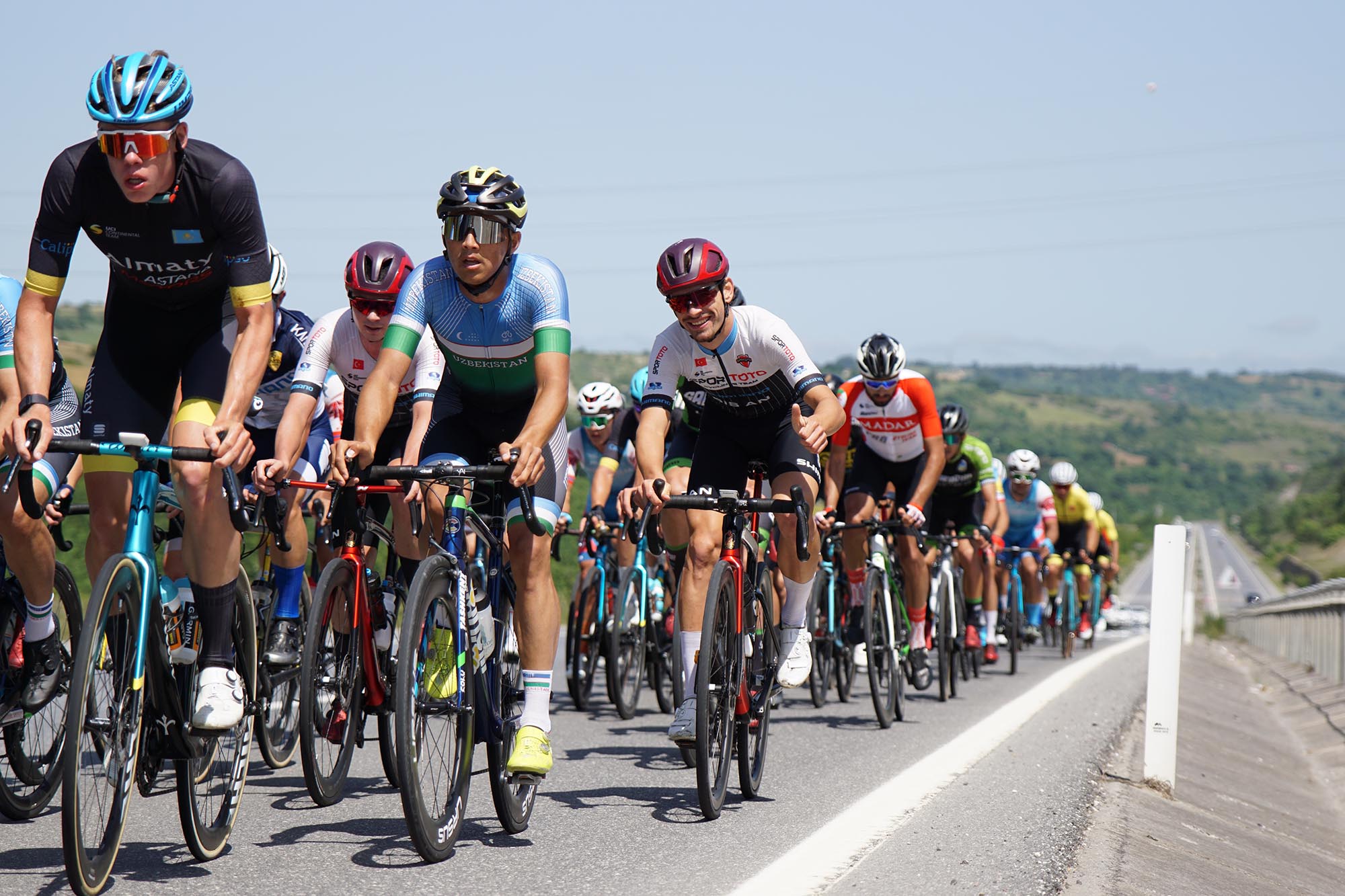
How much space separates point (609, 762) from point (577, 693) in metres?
2.76

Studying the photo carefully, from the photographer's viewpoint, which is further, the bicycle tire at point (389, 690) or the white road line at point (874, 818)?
the bicycle tire at point (389, 690)

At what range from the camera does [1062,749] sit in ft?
25.3

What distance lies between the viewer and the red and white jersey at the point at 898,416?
403 inches

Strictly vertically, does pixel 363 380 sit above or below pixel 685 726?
above

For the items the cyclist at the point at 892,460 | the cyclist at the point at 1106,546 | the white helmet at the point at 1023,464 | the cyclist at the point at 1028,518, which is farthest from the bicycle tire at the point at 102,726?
the cyclist at the point at 1106,546

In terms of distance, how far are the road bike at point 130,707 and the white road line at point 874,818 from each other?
1.72m

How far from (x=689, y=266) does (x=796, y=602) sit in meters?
1.87

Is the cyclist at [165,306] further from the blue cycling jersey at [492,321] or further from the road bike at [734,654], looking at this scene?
the road bike at [734,654]

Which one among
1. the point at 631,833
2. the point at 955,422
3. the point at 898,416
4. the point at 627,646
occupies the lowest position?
the point at 631,833

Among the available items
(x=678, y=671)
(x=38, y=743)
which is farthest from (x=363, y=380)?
(x=38, y=743)

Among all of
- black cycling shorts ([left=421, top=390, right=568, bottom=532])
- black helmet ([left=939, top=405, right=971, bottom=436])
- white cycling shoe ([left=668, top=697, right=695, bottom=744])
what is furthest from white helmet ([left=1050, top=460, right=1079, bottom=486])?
black cycling shorts ([left=421, top=390, right=568, bottom=532])

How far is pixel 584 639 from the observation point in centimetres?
998

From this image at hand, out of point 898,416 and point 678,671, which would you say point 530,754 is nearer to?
point 678,671

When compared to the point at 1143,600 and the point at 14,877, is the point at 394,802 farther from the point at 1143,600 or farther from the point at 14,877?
the point at 1143,600
